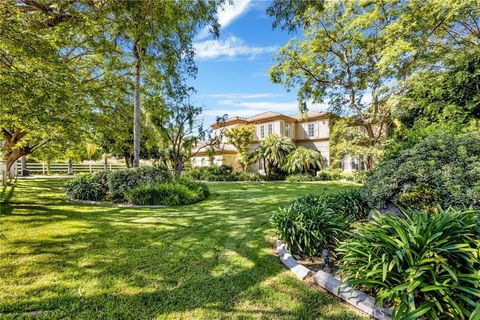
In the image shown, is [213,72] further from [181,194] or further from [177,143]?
[181,194]

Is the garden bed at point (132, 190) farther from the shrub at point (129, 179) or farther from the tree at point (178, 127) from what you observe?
the tree at point (178, 127)

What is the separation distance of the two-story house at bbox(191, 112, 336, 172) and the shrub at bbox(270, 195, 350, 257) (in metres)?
16.7

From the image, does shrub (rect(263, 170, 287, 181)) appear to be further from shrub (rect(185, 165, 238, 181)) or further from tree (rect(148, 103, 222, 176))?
tree (rect(148, 103, 222, 176))

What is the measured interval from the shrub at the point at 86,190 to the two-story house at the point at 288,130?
11.9m

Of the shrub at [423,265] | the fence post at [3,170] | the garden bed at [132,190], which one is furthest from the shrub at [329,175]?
the fence post at [3,170]

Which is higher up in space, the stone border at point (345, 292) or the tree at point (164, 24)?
the tree at point (164, 24)

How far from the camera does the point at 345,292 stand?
2496 mm

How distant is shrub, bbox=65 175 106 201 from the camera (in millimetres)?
8000

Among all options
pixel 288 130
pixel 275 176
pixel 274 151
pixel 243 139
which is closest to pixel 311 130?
pixel 288 130

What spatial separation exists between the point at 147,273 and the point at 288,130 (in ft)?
67.2

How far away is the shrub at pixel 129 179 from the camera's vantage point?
26.0 ft

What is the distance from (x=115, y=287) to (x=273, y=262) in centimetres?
216

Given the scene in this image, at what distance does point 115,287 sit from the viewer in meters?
2.64

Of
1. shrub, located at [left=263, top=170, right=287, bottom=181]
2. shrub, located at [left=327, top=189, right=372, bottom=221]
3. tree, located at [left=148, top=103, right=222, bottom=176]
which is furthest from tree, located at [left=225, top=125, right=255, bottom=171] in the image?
shrub, located at [left=327, top=189, right=372, bottom=221]
